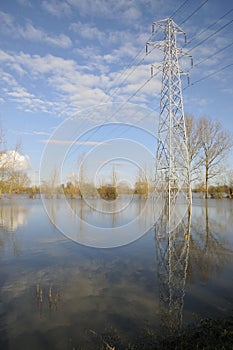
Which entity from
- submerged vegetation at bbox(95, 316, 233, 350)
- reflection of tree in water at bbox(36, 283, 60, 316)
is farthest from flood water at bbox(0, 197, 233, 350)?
submerged vegetation at bbox(95, 316, 233, 350)

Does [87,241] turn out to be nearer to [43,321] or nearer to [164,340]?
[43,321]

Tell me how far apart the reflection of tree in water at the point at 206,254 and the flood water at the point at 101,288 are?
0.03 metres

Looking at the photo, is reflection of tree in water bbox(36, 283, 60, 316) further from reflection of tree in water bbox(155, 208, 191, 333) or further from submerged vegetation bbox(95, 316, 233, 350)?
reflection of tree in water bbox(155, 208, 191, 333)

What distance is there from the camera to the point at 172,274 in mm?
6379

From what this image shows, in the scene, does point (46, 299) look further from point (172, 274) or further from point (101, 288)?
point (172, 274)

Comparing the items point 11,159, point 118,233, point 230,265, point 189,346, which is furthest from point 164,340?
point 11,159

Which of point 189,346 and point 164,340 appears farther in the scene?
point 164,340

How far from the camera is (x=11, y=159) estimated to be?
123 feet

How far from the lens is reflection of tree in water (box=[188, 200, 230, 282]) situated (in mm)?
6609

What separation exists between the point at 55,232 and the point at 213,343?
1038cm

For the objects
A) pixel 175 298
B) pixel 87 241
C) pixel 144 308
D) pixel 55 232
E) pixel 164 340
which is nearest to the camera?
pixel 164 340

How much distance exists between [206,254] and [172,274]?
2453 millimetres

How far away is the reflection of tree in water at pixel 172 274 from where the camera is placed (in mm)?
4258

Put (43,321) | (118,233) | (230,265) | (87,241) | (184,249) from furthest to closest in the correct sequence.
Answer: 1. (118,233)
2. (87,241)
3. (184,249)
4. (230,265)
5. (43,321)
